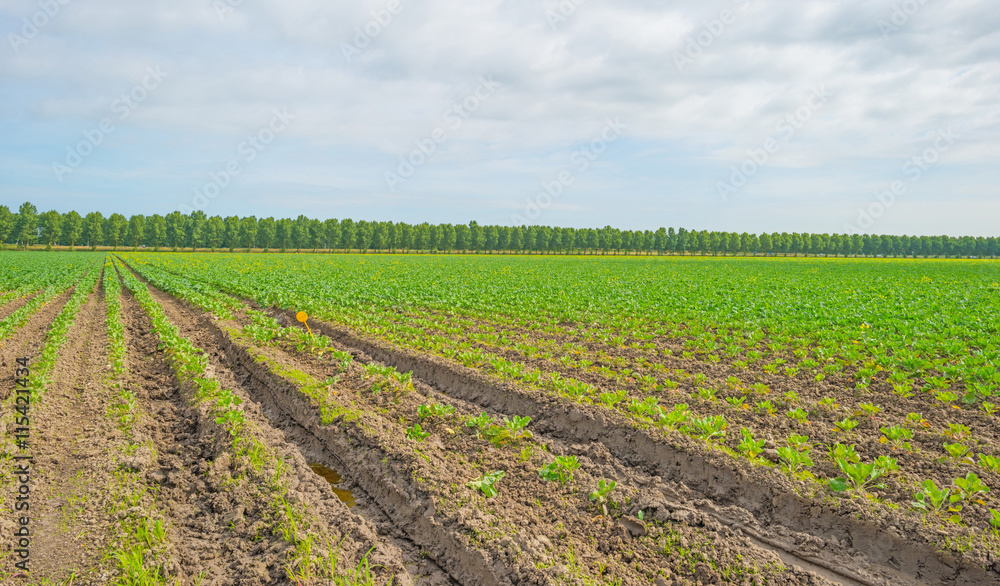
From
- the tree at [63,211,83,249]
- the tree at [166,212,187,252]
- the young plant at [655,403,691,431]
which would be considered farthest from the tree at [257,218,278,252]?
the young plant at [655,403,691,431]

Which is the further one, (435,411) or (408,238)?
(408,238)

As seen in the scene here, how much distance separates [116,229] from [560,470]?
13086cm

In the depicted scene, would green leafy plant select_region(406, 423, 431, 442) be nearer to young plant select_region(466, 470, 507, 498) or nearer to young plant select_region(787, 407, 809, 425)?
young plant select_region(466, 470, 507, 498)

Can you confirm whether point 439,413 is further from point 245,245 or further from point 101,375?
point 245,245

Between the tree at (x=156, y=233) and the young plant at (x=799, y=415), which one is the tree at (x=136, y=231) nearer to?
the tree at (x=156, y=233)

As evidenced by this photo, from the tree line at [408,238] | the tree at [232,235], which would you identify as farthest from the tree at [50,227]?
the tree at [232,235]

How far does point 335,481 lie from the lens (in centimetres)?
591

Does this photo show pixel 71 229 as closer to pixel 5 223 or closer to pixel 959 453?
pixel 5 223

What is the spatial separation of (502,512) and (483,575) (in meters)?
0.73

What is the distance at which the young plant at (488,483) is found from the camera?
5.03 meters

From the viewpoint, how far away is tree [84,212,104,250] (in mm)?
106000

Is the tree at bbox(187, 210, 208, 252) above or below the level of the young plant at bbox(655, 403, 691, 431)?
above

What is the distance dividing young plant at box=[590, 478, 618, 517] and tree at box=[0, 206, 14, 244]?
443 ft

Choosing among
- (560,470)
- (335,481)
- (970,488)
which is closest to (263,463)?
(335,481)
